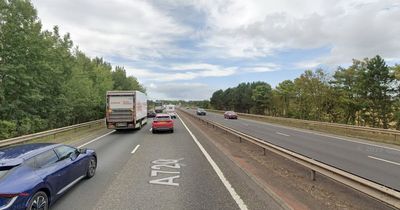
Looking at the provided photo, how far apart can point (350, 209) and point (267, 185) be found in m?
2.11

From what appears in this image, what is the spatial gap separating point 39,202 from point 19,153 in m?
1.35

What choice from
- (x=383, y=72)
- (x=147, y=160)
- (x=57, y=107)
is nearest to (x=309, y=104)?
(x=383, y=72)

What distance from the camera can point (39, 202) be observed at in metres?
5.76

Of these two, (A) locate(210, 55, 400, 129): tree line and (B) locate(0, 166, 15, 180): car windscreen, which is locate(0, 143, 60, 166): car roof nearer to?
(B) locate(0, 166, 15, 180): car windscreen

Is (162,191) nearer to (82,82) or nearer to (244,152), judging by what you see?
(244,152)

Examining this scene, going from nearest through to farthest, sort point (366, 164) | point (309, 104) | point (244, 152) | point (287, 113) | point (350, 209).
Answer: point (350, 209) < point (366, 164) < point (244, 152) < point (309, 104) < point (287, 113)

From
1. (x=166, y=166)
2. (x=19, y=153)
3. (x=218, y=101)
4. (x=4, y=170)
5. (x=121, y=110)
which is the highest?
(x=218, y=101)

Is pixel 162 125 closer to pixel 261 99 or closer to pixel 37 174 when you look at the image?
pixel 37 174

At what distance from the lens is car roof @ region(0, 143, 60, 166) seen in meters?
5.93

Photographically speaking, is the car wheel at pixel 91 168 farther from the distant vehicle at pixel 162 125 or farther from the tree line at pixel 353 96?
the tree line at pixel 353 96

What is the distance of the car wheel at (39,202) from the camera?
5484 millimetres

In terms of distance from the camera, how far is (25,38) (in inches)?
1016

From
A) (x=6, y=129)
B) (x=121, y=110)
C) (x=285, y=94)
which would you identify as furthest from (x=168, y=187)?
(x=285, y=94)

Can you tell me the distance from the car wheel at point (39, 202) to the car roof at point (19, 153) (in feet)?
2.41
